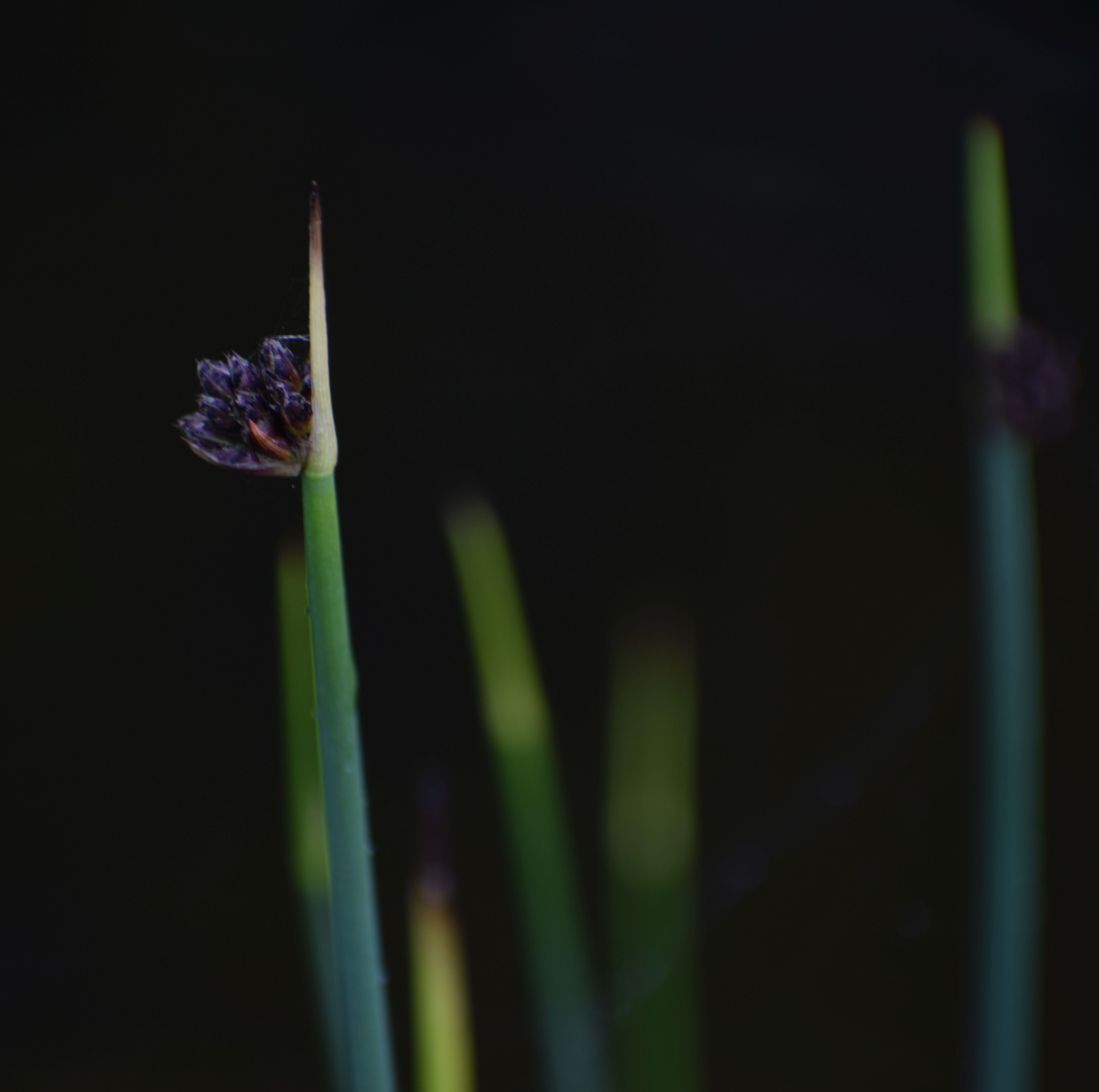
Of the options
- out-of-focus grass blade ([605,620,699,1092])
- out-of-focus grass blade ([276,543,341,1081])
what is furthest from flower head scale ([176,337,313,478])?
out-of-focus grass blade ([605,620,699,1092])

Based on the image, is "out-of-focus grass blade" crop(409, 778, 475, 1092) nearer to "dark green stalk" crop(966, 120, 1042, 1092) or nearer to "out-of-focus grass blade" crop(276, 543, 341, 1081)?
"out-of-focus grass blade" crop(276, 543, 341, 1081)

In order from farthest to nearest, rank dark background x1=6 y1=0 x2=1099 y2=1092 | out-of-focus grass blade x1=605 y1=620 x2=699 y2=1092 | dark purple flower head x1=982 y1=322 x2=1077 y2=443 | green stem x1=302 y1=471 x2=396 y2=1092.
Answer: dark background x1=6 y1=0 x2=1099 y2=1092 < out-of-focus grass blade x1=605 y1=620 x2=699 y2=1092 < dark purple flower head x1=982 y1=322 x2=1077 y2=443 < green stem x1=302 y1=471 x2=396 y2=1092

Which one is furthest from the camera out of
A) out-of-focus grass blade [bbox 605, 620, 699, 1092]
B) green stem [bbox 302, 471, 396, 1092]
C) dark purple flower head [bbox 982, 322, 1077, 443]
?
out-of-focus grass blade [bbox 605, 620, 699, 1092]

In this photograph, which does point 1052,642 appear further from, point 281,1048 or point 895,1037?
point 281,1048

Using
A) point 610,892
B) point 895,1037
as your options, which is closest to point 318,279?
point 610,892

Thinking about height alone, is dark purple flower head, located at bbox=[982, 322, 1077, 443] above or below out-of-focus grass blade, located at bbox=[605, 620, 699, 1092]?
above

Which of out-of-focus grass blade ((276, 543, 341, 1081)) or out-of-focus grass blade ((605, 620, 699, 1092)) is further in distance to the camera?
out-of-focus grass blade ((605, 620, 699, 1092))
